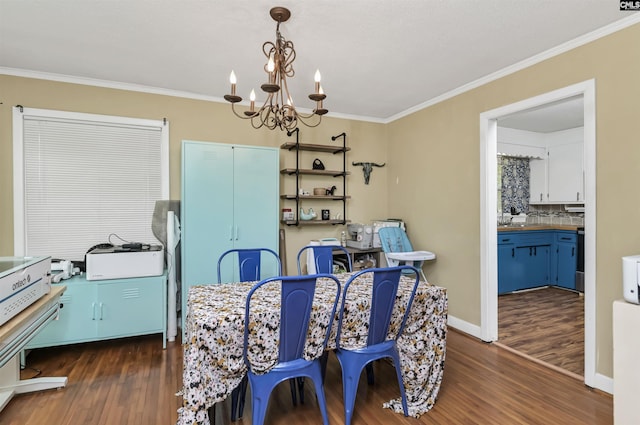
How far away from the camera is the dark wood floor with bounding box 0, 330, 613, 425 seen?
2.08 metres

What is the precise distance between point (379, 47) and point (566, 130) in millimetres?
4262

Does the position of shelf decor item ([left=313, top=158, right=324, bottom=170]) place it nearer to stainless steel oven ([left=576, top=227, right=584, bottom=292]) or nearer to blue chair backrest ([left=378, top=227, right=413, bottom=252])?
blue chair backrest ([left=378, top=227, right=413, bottom=252])

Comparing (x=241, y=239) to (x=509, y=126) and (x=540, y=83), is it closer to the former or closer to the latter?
(x=540, y=83)

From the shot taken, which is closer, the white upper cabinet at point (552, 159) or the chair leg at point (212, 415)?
the chair leg at point (212, 415)

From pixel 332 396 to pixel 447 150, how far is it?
276 centimetres

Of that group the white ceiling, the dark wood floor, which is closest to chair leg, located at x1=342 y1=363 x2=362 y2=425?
the dark wood floor

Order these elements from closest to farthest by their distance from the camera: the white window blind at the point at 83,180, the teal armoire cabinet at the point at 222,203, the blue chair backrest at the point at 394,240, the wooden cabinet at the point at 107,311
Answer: the wooden cabinet at the point at 107,311
the white window blind at the point at 83,180
the teal armoire cabinet at the point at 222,203
the blue chair backrest at the point at 394,240

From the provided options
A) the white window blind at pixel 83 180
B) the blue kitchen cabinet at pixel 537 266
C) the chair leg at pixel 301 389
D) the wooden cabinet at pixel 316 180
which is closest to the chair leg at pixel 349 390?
the chair leg at pixel 301 389

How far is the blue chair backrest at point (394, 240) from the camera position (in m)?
4.01

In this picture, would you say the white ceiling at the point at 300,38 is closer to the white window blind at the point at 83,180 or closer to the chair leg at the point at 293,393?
the white window blind at the point at 83,180

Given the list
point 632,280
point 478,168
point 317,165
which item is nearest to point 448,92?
point 478,168

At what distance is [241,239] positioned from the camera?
3.58 metres

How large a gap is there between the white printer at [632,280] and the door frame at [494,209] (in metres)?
0.56

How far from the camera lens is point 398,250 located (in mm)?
4082
